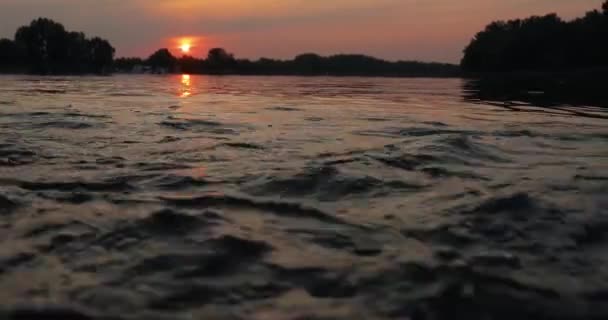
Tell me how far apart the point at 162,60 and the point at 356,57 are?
194 ft

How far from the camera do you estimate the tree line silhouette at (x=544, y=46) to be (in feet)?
262

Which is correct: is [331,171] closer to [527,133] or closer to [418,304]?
[418,304]

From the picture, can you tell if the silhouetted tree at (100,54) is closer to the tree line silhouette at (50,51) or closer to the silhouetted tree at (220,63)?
the tree line silhouette at (50,51)

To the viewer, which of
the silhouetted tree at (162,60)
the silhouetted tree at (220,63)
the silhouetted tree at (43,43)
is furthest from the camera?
the silhouetted tree at (162,60)

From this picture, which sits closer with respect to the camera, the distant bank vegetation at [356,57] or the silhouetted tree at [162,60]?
the distant bank vegetation at [356,57]

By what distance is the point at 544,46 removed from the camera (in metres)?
86.6

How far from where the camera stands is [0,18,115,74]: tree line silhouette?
112m

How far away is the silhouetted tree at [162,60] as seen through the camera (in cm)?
15250

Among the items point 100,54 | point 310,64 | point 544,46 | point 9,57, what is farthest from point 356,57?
point 9,57

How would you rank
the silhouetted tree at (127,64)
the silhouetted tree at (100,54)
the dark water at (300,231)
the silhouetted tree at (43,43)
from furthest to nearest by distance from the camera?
the silhouetted tree at (127,64)
the silhouetted tree at (100,54)
the silhouetted tree at (43,43)
the dark water at (300,231)

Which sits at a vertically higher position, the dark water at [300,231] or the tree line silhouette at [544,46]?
the tree line silhouette at [544,46]

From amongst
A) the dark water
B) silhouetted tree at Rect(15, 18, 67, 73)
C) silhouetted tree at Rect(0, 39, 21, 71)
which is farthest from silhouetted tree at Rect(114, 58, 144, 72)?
the dark water

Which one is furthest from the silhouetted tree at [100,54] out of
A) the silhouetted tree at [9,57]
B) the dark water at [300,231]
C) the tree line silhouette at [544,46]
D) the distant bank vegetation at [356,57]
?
the dark water at [300,231]

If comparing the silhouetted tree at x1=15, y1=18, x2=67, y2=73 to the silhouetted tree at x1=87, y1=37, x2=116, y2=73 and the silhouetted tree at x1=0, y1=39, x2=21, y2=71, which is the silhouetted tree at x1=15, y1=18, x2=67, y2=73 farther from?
the silhouetted tree at x1=87, y1=37, x2=116, y2=73
